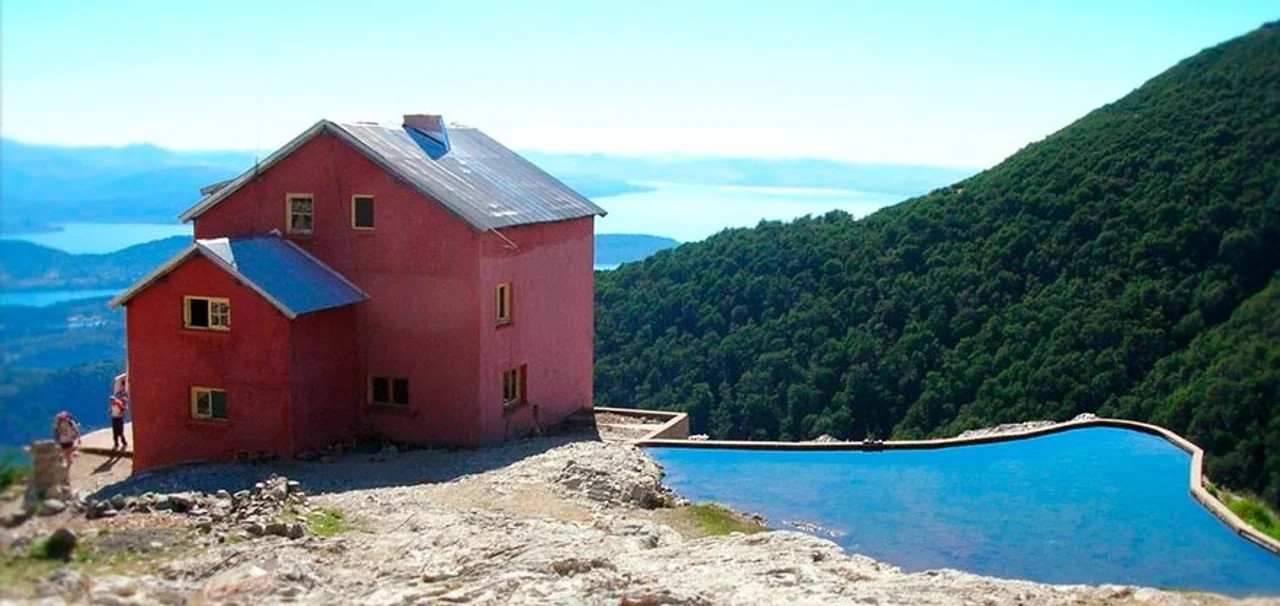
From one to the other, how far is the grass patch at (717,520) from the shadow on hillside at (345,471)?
14.6 feet

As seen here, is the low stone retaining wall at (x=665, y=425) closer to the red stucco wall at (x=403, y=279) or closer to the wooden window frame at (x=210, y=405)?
the red stucco wall at (x=403, y=279)

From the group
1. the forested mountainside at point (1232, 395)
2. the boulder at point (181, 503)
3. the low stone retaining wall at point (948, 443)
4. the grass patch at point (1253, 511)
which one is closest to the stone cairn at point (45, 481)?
the boulder at point (181, 503)

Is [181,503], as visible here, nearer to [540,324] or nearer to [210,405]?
[210,405]

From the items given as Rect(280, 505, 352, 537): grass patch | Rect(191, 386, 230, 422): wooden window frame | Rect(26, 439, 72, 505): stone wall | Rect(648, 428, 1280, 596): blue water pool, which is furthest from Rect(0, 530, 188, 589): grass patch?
Rect(648, 428, 1280, 596): blue water pool

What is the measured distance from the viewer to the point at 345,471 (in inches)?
843

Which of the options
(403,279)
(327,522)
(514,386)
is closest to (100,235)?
(403,279)

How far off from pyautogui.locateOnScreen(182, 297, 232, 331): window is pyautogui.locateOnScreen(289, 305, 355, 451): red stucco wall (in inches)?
55.2

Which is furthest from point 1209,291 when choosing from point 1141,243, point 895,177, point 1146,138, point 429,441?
point 895,177

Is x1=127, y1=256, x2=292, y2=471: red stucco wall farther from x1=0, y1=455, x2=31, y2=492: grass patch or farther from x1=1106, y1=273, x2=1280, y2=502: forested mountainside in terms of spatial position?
x1=1106, y1=273, x2=1280, y2=502: forested mountainside

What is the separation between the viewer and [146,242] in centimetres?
2555

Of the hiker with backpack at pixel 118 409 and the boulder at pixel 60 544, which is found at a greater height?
the boulder at pixel 60 544

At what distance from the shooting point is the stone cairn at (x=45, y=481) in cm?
1254

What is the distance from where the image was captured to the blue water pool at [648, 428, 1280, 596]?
53.7 feet

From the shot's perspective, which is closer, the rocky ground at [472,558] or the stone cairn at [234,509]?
the rocky ground at [472,558]
